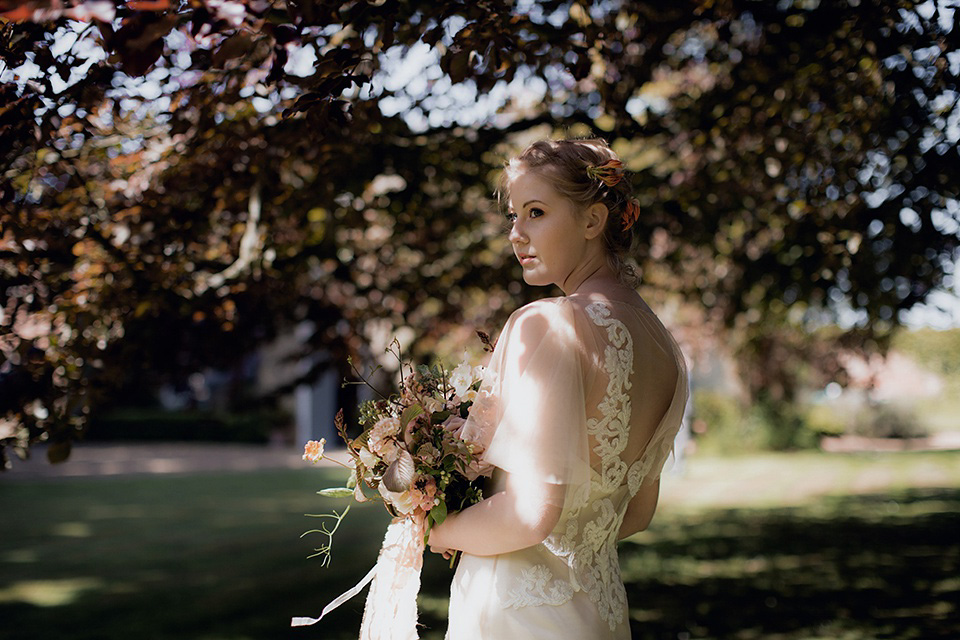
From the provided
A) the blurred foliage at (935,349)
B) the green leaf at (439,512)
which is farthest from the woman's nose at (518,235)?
the blurred foliage at (935,349)

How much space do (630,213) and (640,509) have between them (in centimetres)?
95

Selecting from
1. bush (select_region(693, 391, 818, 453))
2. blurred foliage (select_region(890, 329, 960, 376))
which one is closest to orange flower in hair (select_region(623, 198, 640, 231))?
bush (select_region(693, 391, 818, 453))

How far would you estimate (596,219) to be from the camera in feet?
8.28

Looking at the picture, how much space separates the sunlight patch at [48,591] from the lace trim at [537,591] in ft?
23.7

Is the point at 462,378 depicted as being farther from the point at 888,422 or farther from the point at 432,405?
the point at 888,422

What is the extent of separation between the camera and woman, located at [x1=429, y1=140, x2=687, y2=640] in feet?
7.41

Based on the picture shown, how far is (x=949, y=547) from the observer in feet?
34.5

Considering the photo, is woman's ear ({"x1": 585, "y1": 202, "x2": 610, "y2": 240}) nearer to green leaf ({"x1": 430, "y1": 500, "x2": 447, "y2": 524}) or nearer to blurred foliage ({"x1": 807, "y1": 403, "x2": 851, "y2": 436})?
green leaf ({"x1": 430, "y1": 500, "x2": 447, "y2": 524})

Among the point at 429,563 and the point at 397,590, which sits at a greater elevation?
the point at 397,590

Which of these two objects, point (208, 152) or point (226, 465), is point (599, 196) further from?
point (226, 465)

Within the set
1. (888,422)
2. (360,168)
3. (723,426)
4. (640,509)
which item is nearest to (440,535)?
(640,509)

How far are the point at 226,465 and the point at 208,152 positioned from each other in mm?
19047

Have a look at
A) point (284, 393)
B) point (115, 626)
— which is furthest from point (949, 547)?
point (115, 626)

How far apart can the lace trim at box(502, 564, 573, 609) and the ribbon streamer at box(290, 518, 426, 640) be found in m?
0.35
